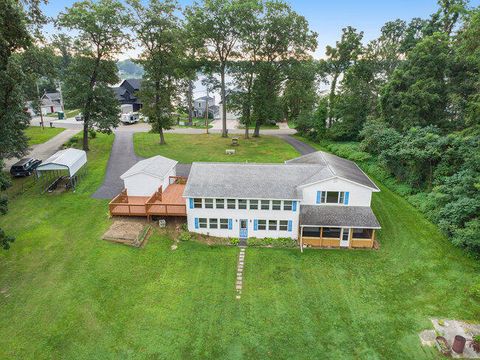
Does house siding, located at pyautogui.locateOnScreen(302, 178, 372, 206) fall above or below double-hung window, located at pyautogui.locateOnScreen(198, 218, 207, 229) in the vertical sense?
above

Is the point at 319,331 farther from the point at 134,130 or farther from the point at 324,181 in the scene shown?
the point at 134,130

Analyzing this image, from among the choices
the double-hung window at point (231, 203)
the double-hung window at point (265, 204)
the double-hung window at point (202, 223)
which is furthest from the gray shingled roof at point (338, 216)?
the double-hung window at point (202, 223)

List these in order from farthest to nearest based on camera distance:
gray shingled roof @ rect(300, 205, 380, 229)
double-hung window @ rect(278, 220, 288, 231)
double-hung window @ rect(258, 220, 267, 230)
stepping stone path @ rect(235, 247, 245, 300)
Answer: double-hung window @ rect(258, 220, 267, 230)
double-hung window @ rect(278, 220, 288, 231)
gray shingled roof @ rect(300, 205, 380, 229)
stepping stone path @ rect(235, 247, 245, 300)

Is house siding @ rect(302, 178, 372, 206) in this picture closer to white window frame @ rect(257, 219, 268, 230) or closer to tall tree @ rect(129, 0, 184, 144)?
white window frame @ rect(257, 219, 268, 230)

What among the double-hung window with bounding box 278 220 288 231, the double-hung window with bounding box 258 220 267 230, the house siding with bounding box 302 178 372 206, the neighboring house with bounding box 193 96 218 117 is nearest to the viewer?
the double-hung window with bounding box 278 220 288 231

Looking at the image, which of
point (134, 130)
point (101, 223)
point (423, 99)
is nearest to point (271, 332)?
point (101, 223)

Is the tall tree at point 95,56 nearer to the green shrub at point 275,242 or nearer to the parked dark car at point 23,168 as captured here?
the parked dark car at point 23,168

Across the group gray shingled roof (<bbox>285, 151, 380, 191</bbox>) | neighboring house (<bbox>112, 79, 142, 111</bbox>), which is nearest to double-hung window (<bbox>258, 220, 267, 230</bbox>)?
gray shingled roof (<bbox>285, 151, 380, 191</bbox>)
